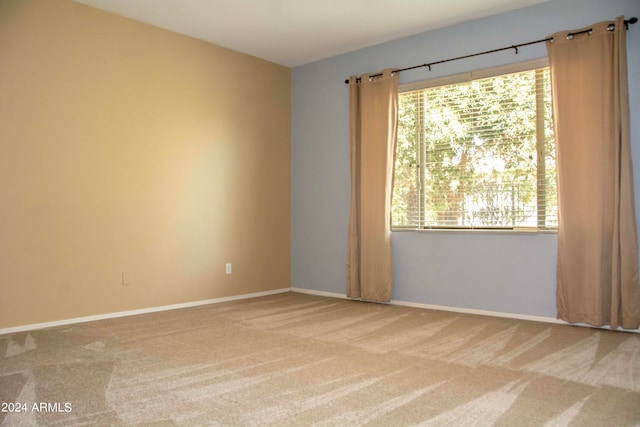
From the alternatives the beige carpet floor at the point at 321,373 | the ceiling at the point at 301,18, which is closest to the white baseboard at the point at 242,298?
the beige carpet floor at the point at 321,373

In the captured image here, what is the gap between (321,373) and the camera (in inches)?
112

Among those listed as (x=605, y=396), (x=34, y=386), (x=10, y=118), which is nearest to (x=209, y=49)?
(x=10, y=118)

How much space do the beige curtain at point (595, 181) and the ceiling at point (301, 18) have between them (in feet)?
2.47

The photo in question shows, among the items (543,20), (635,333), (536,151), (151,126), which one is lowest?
(635,333)

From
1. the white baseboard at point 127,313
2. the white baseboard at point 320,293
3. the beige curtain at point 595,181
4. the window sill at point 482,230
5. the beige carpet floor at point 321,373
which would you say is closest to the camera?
the beige carpet floor at point 321,373

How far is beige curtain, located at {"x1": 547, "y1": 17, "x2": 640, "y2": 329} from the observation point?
377 cm

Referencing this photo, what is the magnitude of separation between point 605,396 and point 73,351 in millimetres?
3187

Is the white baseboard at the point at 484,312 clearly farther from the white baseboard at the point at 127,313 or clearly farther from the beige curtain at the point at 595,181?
the white baseboard at the point at 127,313

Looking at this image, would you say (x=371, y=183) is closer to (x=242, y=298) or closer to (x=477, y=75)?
(x=477, y=75)

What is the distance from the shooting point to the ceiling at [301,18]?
435 centimetres

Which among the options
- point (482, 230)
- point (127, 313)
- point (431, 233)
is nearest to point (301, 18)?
point (431, 233)

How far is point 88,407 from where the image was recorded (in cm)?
232

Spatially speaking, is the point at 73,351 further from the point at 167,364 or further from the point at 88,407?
the point at 88,407

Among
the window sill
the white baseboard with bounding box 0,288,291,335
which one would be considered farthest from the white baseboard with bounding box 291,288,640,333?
the white baseboard with bounding box 0,288,291,335
